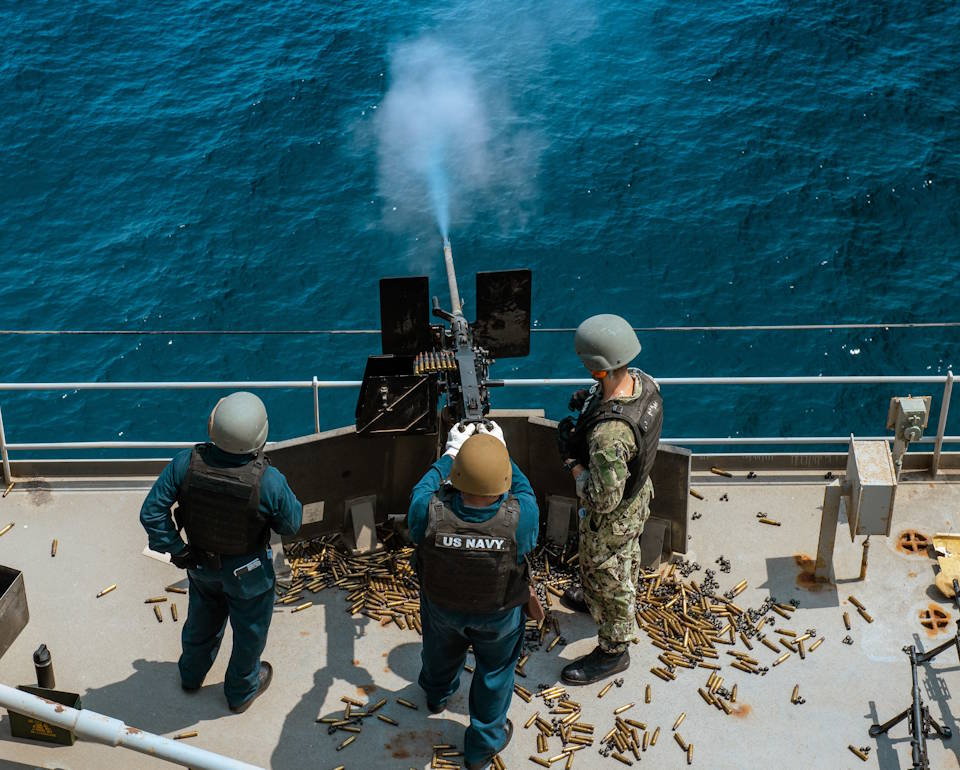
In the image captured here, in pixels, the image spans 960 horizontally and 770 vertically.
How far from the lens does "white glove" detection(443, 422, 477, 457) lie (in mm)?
7195

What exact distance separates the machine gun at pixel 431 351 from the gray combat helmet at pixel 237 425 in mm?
1279

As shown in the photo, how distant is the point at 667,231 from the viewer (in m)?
25.6

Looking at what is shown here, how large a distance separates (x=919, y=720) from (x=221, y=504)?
4.48m

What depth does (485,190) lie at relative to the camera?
2700cm

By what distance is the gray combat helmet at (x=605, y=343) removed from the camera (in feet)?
24.5

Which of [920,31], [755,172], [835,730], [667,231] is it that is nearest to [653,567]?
[835,730]

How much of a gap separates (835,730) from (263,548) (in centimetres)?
398

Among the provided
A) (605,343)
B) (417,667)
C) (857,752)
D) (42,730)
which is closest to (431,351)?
(605,343)

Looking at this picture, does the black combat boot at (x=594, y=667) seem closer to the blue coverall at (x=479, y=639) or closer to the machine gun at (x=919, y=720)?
the blue coverall at (x=479, y=639)

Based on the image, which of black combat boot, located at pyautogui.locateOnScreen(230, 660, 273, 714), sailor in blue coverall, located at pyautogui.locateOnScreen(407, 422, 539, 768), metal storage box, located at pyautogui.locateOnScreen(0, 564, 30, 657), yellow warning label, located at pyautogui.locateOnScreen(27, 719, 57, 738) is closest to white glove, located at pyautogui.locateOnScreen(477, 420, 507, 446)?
sailor in blue coverall, located at pyautogui.locateOnScreen(407, 422, 539, 768)

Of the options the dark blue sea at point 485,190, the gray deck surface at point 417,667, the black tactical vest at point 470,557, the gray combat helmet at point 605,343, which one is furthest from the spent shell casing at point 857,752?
the dark blue sea at point 485,190

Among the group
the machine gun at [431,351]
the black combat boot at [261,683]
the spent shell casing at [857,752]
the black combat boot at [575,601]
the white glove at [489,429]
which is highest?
the machine gun at [431,351]

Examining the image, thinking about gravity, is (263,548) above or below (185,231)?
below

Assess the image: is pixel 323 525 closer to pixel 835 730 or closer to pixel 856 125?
pixel 835 730
